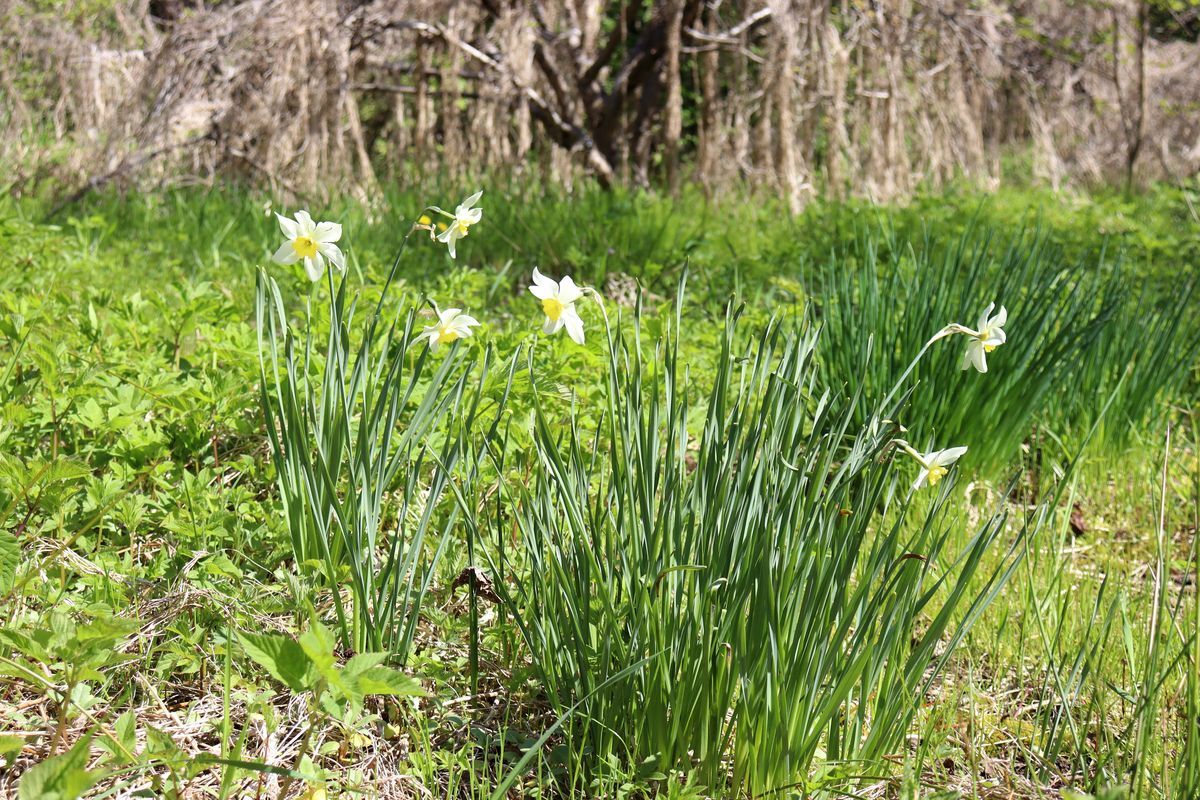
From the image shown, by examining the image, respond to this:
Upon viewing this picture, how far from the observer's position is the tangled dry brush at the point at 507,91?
21.2 feet

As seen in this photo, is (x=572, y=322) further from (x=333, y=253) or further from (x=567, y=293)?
(x=333, y=253)

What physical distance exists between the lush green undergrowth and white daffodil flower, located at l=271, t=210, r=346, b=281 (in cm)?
7

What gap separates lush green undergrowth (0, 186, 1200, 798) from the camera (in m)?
1.50

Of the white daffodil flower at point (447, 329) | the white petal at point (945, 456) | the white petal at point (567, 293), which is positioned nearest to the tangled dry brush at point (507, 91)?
the white daffodil flower at point (447, 329)

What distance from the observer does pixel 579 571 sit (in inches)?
62.6

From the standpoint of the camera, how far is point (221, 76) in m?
6.57

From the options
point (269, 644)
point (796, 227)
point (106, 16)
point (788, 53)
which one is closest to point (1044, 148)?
point (788, 53)

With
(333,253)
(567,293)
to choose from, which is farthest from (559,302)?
(333,253)

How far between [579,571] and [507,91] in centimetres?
565

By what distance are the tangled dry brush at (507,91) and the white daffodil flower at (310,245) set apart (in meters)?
5.02

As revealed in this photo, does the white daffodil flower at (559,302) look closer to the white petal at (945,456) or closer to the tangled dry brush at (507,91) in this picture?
the white petal at (945,456)

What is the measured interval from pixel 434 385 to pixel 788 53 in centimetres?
563

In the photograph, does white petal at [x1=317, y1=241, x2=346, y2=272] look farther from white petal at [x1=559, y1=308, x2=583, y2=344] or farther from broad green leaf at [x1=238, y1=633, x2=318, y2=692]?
broad green leaf at [x1=238, y1=633, x2=318, y2=692]

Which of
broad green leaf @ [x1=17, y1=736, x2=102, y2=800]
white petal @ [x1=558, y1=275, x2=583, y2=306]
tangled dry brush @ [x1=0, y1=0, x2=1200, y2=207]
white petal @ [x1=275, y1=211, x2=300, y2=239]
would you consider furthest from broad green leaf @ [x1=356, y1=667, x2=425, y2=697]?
tangled dry brush @ [x1=0, y1=0, x2=1200, y2=207]
